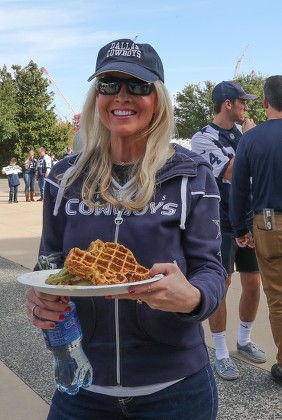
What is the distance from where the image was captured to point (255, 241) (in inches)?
168

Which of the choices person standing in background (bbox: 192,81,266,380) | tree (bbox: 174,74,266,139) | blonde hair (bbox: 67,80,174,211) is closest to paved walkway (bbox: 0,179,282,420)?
person standing in background (bbox: 192,81,266,380)

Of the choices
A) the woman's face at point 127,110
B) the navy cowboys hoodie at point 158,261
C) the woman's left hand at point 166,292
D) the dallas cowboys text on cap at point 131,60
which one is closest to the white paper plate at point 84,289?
the woman's left hand at point 166,292

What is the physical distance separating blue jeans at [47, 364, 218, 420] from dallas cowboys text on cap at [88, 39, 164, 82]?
107cm

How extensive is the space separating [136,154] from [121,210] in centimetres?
27

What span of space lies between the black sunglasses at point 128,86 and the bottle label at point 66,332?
2.59 ft

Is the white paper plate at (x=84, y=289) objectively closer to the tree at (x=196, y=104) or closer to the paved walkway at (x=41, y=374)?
the paved walkway at (x=41, y=374)

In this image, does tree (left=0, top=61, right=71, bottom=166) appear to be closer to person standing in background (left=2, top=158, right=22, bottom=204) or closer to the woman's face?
person standing in background (left=2, top=158, right=22, bottom=204)

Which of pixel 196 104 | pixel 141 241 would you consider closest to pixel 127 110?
pixel 141 241

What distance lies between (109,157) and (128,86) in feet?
0.94

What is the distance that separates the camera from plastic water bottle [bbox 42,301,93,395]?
5.99 ft

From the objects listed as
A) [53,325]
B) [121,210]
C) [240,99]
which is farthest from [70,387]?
[240,99]

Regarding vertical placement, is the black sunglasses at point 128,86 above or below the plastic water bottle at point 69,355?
above

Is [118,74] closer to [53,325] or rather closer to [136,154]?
[136,154]

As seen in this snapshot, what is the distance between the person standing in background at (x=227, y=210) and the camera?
453cm
